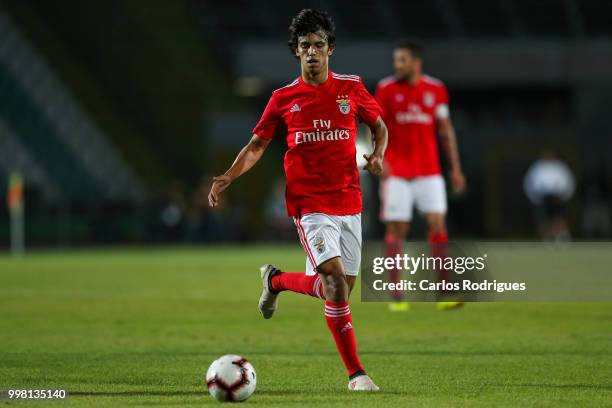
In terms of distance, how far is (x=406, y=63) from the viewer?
41.3 ft

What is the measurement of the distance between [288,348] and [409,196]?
3.60 m

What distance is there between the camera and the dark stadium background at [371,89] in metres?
32.2

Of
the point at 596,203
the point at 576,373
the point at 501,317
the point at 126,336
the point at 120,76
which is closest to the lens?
the point at 576,373

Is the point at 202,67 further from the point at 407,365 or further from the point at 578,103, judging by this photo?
the point at 407,365

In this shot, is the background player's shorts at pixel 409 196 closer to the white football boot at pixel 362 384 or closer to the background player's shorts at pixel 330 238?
→ the background player's shorts at pixel 330 238

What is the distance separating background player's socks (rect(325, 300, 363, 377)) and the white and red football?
0.68m

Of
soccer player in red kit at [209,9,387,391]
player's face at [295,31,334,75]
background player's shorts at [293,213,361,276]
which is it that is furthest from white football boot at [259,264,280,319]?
player's face at [295,31,334,75]

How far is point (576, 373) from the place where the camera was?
815cm

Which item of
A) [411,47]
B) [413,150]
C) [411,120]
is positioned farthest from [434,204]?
[411,47]

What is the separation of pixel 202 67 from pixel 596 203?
1380 centimetres

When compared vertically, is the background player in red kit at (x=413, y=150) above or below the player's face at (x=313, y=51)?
above

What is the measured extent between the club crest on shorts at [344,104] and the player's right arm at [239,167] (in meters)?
0.53

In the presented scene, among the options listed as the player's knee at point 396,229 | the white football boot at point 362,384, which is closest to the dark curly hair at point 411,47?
the player's knee at point 396,229

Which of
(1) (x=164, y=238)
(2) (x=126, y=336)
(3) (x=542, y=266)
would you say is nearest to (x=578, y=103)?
(1) (x=164, y=238)
